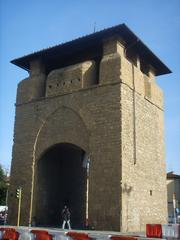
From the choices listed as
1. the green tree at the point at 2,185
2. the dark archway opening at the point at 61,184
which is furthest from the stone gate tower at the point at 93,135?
the green tree at the point at 2,185

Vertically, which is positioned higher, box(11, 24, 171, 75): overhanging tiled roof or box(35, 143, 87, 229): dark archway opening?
box(11, 24, 171, 75): overhanging tiled roof

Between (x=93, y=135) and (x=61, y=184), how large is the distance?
4.98 metres

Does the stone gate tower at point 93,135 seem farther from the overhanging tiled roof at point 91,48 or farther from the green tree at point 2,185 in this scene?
the green tree at point 2,185

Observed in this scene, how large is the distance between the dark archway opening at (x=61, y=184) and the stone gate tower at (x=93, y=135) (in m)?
0.05

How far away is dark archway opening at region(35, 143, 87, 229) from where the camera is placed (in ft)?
62.5

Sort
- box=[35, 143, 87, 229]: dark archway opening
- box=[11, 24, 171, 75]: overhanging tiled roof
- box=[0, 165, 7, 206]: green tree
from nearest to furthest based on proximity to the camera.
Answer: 1. box=[11, 24, 171, 75]: overhanging tiled roof
2. box=[35, 143, 87, 229]: dark archway opening
3. box=[0, 165, 7, 206]: green tree

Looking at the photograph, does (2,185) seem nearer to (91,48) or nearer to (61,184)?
(61,184)

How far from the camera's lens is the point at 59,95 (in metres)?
19.1

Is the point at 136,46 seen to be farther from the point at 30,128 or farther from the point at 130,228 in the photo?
the point at 130,228

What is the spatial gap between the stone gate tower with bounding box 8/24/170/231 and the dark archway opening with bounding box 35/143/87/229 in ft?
0.17

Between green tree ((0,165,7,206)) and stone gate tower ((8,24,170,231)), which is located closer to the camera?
stone gate tower ((8,24,170,231))

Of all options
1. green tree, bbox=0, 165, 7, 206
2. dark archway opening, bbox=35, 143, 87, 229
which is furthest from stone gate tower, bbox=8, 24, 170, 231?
green tree, bbox=0, 165, 7, 206

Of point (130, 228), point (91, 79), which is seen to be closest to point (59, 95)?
point (91, 79)

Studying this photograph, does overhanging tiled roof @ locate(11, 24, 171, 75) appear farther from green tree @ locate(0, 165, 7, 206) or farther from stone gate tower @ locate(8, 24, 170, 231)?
green tree @ locate(0, 165, 7, 206)
